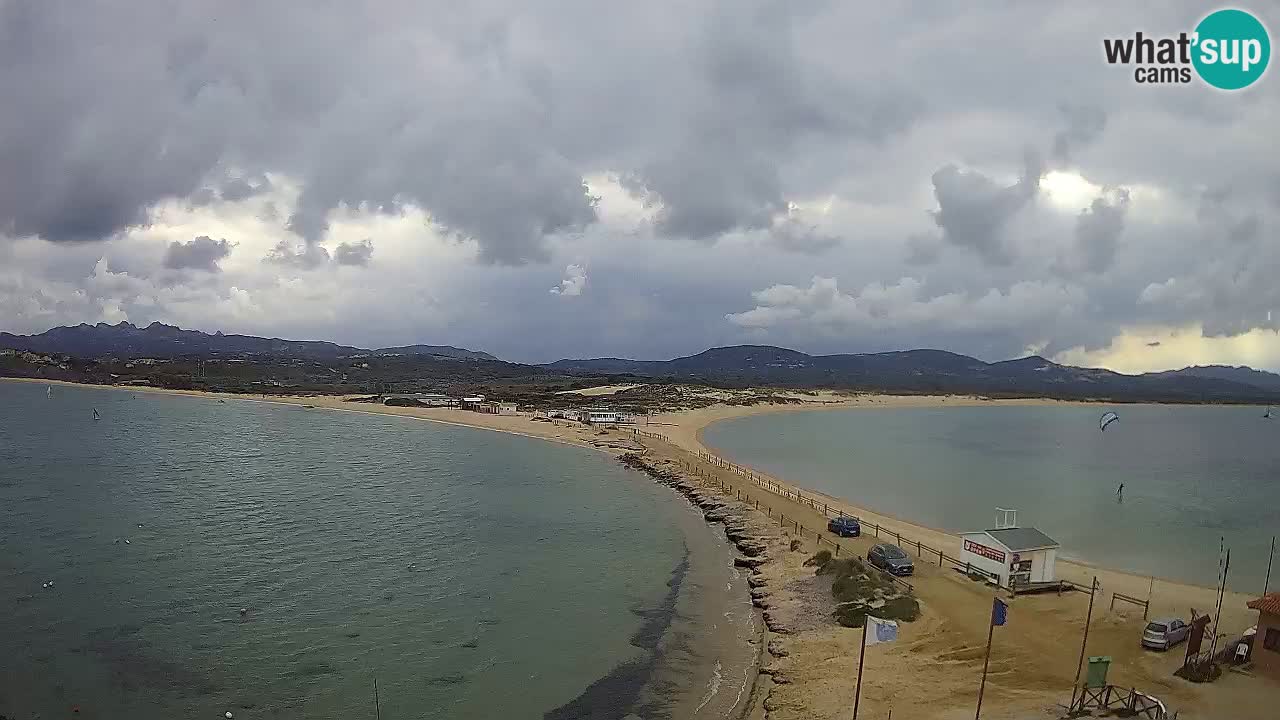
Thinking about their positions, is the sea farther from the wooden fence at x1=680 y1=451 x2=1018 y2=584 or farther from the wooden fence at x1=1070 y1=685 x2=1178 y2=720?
the wooden fence at x1=1070 y1=685 x2=1178 y2=720

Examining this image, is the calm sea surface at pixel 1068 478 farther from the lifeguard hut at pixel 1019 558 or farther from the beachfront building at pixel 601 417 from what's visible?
the beachfront building at pixel 601 417

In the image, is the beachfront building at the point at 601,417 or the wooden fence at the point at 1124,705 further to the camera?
the beachfront building at the point at 601,417

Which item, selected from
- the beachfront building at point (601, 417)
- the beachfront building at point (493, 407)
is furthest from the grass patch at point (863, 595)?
the beachfront building at point (493, 407)

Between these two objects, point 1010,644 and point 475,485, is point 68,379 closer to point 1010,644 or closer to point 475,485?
point 475,485

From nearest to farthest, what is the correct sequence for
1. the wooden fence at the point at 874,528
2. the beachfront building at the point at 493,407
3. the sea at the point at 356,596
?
the sea at the point at 356,596, the wooden fence at the point at 874,528, the beachfront building at the point at 493,407

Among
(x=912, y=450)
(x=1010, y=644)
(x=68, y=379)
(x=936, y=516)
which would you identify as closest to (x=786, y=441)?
(x=912, y=450)

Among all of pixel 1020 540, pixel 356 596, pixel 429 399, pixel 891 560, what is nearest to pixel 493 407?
pixel 429 399

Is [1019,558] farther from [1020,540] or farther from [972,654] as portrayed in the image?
[972,654]

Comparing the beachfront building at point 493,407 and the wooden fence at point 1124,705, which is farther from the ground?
the wooden fence at point 1124,705

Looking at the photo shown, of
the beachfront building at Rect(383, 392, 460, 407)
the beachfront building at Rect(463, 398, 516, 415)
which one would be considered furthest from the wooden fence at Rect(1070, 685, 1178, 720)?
the beachfront building at Rect(383, 392, 460, 407)
